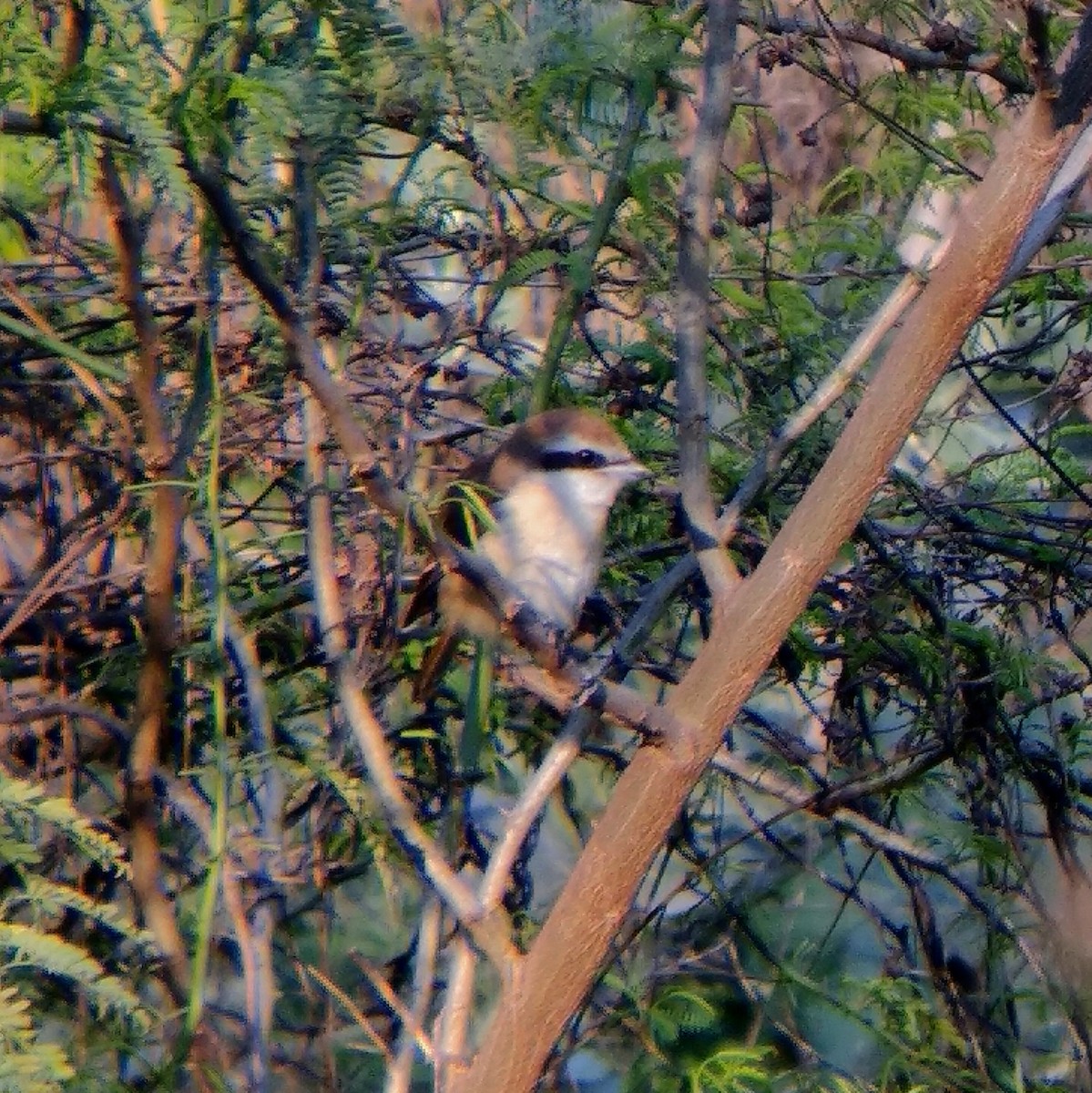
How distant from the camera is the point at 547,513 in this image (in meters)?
4.21

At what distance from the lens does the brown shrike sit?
157 inches

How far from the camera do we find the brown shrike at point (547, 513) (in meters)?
3.98

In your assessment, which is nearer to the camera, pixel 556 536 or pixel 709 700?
pixel 709 700

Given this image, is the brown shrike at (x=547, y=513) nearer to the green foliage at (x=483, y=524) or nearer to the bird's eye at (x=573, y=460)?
the bird's eye at (x=573, y=460)

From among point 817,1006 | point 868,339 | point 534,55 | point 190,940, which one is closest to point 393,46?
point 534,55

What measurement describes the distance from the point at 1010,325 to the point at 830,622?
1.55 m

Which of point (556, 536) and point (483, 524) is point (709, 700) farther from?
point (556, 536)

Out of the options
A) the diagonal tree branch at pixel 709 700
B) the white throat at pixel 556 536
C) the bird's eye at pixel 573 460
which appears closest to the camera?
the diagonal tree branch at pixel 709 700

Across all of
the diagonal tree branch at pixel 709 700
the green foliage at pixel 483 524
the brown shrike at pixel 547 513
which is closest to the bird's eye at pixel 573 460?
the brown shrike at pixel 547 513

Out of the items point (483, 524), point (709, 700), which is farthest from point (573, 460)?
point (709, 700)

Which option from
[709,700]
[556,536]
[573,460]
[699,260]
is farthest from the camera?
[556,536]

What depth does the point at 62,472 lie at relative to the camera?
4.36m

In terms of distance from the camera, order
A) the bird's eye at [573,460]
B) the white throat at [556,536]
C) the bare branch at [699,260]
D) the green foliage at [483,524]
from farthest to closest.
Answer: the white throat at [556,536] < the bird's eye at [573,460] < the green foliage at [483,524] < the bare branch at [699,260]

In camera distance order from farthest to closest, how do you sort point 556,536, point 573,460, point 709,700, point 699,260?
1. point 556,536
2. point 573,460
3. point 699,260
4. point 709,700
